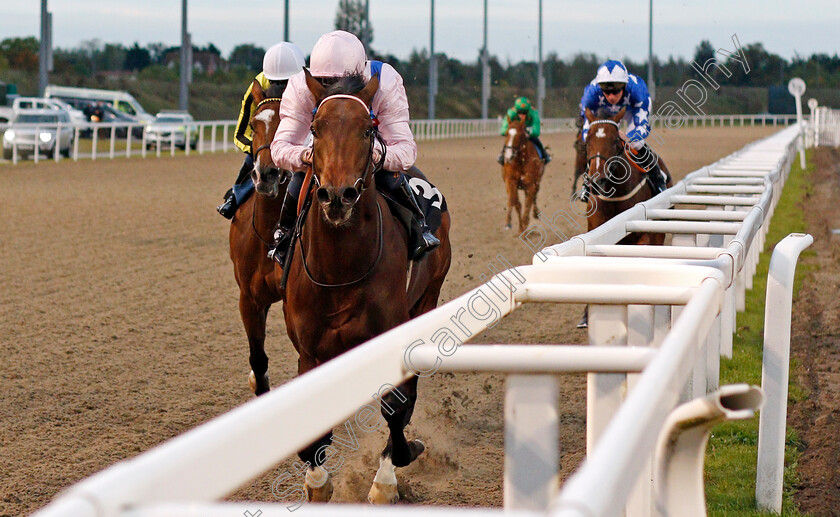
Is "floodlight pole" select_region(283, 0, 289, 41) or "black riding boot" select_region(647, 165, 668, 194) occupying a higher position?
"floodlight pole" select_region(283, 0, 289, 41)

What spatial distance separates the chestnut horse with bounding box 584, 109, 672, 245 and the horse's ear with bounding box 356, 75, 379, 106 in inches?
144

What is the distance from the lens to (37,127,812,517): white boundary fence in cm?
113

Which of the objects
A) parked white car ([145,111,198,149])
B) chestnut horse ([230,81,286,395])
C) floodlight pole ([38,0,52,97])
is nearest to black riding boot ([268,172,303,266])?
chestnut horse ([230,81,286,395])

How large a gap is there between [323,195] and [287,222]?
962 mm

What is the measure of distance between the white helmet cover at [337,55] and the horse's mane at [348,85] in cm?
15

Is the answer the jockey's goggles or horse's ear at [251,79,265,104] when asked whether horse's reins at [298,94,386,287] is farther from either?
the jockey's goggles

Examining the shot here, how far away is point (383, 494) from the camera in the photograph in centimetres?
411

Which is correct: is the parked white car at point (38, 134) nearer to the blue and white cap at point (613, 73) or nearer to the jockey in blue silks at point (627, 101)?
the jockey in blue silks at point (627, 101)

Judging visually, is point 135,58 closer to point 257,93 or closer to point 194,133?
point 194,133

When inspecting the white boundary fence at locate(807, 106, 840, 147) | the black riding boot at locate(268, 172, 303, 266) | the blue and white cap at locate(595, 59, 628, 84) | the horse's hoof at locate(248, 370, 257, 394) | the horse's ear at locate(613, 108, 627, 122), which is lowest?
the horse's hoof at locate(248, 370, 257, 394)

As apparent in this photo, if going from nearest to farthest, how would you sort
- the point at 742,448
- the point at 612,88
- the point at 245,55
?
the point at 742,448 → the point at 612,88 → the point at 245,55

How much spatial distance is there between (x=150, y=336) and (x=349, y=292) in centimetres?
337

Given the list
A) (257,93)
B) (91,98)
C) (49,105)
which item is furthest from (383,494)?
(91,98)

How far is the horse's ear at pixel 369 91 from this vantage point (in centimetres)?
403
